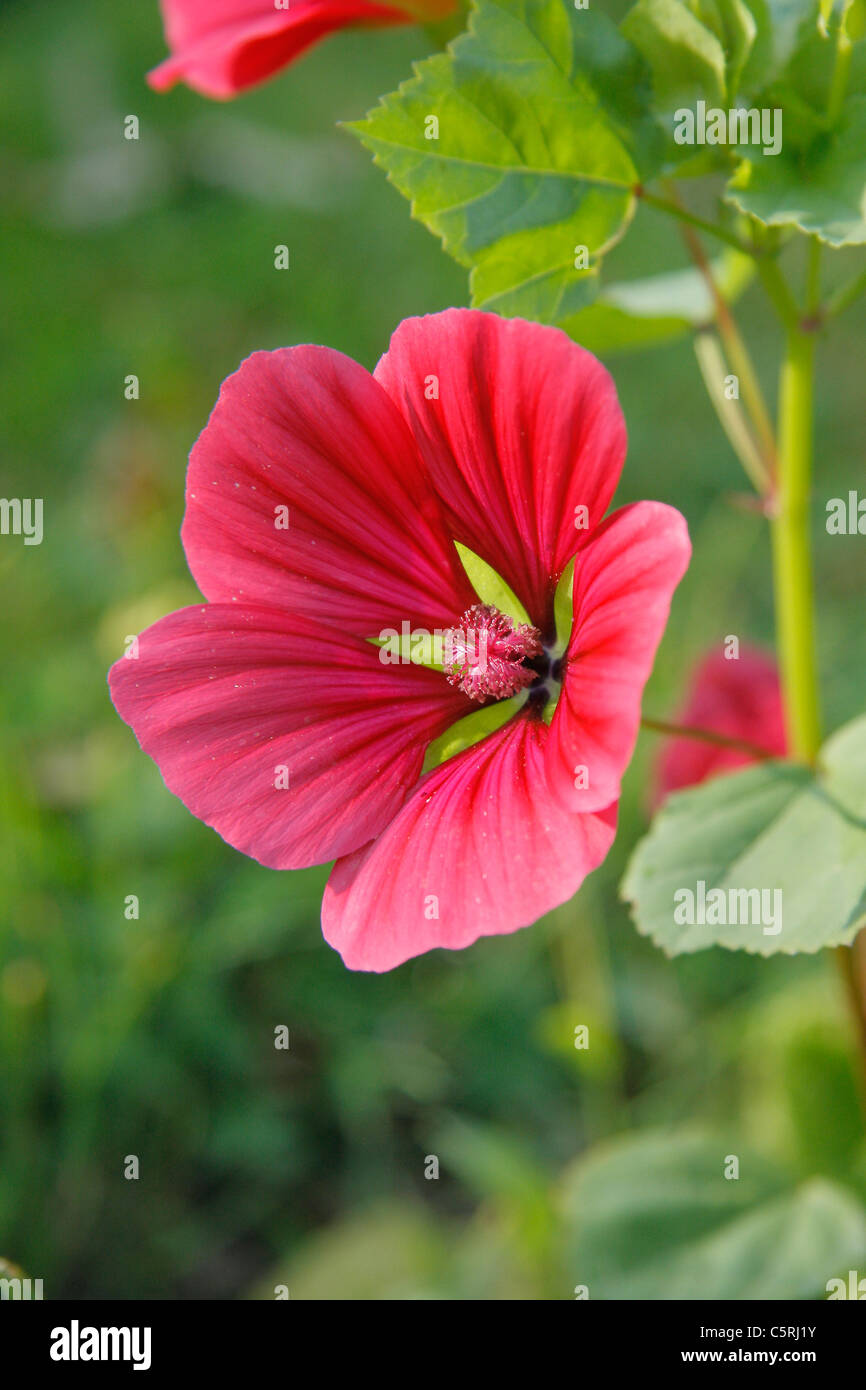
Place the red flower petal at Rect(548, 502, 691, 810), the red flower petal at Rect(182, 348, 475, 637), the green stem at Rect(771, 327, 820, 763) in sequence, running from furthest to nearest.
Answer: the green stem at Rect(771, 327, 820, 763), the red flower petal at Rect(182, 348, 475, 637), the red flower petal at Rect(548, 502, 691, 810)

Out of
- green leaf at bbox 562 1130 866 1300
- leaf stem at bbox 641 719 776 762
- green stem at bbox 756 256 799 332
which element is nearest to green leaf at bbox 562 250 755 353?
green stem at bbox 756 256 799 332

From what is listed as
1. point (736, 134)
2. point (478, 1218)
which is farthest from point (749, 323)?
point (736, 134)

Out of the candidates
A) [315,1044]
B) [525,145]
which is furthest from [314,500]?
[315,1044]

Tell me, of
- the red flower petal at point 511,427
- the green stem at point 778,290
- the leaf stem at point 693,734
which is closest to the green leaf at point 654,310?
the green stem at point 778,290

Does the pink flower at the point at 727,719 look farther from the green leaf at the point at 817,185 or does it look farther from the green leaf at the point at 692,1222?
the green leaf at the point at 817,185

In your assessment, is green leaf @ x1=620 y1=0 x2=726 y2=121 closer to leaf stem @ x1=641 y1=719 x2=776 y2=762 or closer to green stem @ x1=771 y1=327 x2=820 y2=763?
green stem @ x1=771 y1=327 x2=820 y2=763
